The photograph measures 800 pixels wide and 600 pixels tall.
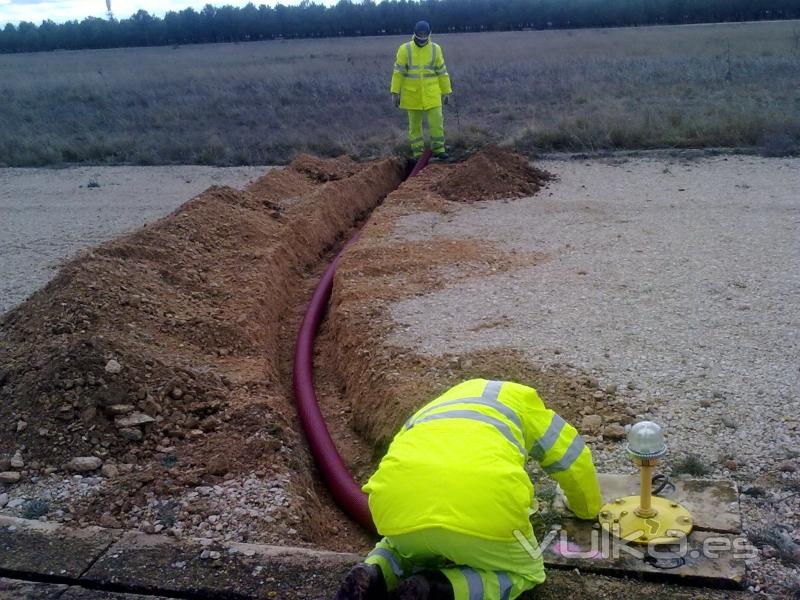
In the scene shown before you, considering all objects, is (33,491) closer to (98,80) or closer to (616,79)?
(616,79)

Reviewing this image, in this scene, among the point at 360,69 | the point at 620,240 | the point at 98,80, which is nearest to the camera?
the point at 620,240

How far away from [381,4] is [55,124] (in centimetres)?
5359

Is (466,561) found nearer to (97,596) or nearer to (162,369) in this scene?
(97,596)

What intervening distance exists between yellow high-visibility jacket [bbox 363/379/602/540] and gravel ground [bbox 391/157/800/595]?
0.94m

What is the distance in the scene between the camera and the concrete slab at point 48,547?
11.1 feet

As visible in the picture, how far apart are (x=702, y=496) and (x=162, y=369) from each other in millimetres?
3207

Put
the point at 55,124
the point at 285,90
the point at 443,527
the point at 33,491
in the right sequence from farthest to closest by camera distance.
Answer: the point at 285,90
the point at 55,124
the point at 33,491
the point at 443,527

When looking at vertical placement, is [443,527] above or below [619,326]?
above

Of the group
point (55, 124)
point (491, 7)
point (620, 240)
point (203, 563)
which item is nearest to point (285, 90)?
point (55, 124)

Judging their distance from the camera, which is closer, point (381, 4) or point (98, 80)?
point (98, 80)

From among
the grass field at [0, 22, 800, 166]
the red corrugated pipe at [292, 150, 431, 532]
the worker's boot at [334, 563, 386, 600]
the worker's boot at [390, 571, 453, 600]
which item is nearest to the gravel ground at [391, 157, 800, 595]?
the red corrugated pipe at [292, 150, 431, 532]

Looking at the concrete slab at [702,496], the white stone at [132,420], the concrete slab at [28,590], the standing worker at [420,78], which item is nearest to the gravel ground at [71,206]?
the standing worker at [420,78]

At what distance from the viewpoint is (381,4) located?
69.2 meters

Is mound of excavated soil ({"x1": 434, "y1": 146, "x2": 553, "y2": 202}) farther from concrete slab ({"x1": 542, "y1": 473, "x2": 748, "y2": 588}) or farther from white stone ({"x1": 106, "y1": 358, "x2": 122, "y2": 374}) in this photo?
concrete slab ({"x1": 542, "y1": 473, "x2": 748, "y2": 588})
